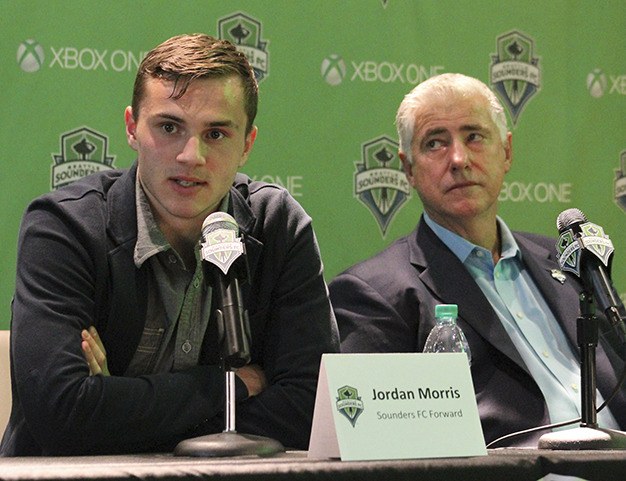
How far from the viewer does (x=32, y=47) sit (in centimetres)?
348

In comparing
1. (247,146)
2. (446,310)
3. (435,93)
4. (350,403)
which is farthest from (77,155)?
(350,403)

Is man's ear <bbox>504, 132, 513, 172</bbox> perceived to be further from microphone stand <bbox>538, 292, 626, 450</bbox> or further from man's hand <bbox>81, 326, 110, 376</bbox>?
man's hand <bbox>81, 326, 110, 376</bbox>

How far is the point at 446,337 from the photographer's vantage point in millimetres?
3043

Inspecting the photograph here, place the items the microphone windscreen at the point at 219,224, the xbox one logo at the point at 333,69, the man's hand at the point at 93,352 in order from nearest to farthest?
1. the microphone windscreen at the point at 219,224
2. the man's hand at the point at 93,352
3. the xbox one logo at the point at 333,69

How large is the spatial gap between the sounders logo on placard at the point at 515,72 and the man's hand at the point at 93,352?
213cm

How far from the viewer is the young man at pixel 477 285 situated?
3043 mm

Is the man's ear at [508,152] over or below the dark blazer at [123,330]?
over

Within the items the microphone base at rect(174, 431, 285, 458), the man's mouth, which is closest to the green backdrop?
the man's mouth

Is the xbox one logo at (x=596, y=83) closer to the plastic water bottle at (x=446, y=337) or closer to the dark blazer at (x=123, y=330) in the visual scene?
the plastic water bottle at (x=446, y=337)

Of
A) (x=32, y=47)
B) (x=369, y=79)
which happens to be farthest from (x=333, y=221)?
(x=32, y=47)

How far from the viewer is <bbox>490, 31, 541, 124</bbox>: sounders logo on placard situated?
13.4ft

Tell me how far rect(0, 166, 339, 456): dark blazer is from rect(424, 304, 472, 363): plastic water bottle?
0.39 metres

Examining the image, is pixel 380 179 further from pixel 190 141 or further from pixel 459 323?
pixel 190 141

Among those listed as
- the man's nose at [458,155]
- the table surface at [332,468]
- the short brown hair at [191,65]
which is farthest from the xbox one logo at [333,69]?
the table surface at [332,468]
